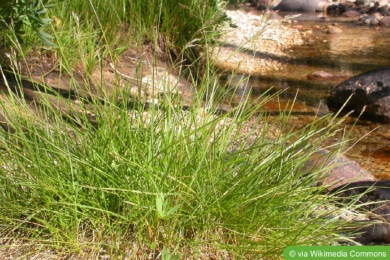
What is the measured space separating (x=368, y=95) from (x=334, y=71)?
174 cm

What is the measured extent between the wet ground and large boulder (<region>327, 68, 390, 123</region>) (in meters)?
0.14

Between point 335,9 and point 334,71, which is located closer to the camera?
point 334,71

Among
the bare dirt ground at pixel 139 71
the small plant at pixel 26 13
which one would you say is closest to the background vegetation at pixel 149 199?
the bare dirt ground at pixel 139 71

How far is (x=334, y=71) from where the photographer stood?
27.7 feet

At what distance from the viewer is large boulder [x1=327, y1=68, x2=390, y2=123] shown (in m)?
6.53

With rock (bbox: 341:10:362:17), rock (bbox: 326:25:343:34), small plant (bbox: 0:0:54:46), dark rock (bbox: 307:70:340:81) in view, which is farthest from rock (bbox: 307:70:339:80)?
rock (bbox: 341:10:362:17)

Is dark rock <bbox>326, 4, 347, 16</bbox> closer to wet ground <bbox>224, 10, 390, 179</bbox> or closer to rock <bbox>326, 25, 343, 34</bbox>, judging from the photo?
wet ground <bbox>224, 10, 390, 179</bbox>

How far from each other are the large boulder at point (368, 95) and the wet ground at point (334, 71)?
14 centimetres

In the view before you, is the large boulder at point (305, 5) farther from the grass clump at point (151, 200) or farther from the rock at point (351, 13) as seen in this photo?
the grass clump at point (151, 200)

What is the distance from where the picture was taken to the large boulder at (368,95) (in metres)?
6.53

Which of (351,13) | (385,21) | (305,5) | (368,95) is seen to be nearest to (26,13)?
(368,95)

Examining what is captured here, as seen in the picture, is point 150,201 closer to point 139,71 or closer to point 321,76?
point 139,71

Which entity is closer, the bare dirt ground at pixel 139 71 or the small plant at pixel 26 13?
the bare dirt ground at pixel 139 71

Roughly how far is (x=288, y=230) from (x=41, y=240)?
0.96 meters
